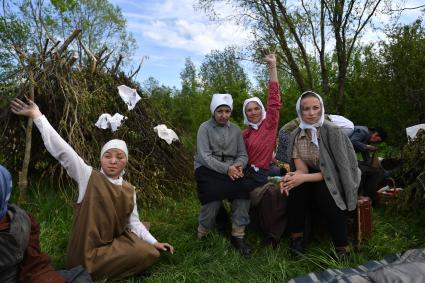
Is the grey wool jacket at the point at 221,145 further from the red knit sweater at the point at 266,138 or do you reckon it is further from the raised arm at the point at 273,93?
the raised arm at the point at 273,93

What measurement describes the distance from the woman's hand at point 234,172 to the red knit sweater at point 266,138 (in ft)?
0.88

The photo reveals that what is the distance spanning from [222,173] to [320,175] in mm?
809

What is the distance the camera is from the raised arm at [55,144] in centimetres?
251

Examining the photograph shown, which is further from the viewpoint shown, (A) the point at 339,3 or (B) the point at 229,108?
(A) the point at 339,3

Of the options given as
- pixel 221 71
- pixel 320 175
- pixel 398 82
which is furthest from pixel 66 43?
pixel 221 71

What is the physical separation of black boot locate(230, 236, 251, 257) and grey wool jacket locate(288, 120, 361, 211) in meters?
0.82

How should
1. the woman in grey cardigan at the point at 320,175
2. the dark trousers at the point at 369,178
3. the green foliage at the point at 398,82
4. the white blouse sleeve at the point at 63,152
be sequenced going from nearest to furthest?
the white blouse sleeve at the point at 63,152 < the woman in grey cardigan at the point at 320,175 < the dark trousers at the point at 369,178 < the green foliage at the point at 398,82

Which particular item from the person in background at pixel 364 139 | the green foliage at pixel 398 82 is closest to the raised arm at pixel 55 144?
the person in background at pixel 364 139

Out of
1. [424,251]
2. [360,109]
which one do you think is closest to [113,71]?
[424,251]

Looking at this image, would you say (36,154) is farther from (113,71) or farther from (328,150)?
(328,150)

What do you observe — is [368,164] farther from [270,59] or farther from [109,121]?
[109,121]

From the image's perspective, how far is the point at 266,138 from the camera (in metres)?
3.46

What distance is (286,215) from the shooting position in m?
3.26

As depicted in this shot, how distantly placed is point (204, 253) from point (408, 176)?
2329mm
